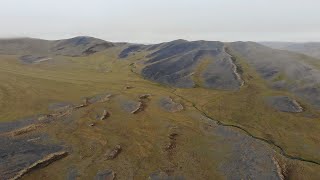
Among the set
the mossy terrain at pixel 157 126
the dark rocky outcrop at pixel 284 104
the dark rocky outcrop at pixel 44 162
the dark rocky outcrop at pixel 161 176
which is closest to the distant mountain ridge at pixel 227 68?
the mossy terrain at pixel 157 126

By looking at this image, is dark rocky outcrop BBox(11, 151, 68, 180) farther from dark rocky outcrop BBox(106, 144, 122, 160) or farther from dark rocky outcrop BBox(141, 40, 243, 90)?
dark rocky outcrop BBox(141, 40, 243, 90)

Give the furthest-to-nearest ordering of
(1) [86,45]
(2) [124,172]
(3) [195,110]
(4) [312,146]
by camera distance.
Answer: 1. (1) [86,45]
2. (3) [195,110]
3. (4) [312,146]
4. (2) [124,172]

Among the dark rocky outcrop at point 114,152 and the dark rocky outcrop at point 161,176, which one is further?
the dark rocky outcrop at point 114,152

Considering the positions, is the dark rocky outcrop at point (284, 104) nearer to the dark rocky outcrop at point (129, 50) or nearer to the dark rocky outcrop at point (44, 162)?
the dark rocky outcrop at point (44, 162)

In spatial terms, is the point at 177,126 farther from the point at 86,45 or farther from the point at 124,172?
the point at 86,45

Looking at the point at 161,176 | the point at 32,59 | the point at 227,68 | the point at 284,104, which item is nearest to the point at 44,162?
the point at 161,176

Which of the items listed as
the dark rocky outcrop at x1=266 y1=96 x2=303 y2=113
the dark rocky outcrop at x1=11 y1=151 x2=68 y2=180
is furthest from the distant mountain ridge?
the dark rocky outcrop at x1=11 y1=151 x2=68 y2=180

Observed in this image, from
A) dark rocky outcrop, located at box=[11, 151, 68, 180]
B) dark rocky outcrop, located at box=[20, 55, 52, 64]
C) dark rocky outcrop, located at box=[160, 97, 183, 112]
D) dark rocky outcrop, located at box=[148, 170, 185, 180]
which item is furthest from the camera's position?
dark rocky outcrop, located at box=[20, 55, 52, 64]

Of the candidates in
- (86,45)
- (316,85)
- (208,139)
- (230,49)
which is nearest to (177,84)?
(316,85)
